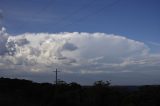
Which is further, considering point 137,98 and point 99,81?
point 99,81

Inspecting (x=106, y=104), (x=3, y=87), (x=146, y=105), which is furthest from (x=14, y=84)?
(x=146, y=105)

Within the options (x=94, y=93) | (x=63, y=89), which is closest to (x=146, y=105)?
(x=94, y=93)

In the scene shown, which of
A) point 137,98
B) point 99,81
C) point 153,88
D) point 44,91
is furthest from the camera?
point 44,91

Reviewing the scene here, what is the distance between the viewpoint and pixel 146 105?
3042 cm

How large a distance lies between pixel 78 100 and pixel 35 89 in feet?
75.5

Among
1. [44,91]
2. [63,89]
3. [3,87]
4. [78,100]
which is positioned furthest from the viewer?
[3,87]

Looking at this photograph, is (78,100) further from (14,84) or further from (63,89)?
(14,84)

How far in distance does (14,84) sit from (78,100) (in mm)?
37483

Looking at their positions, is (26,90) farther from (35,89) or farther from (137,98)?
(137,98)

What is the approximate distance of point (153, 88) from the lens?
119 ft

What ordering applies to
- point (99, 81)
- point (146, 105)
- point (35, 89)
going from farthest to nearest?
1. point (35, 89)
2. point (99, 81)
3. point (146, 105)

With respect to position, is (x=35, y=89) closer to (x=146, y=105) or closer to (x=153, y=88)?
(x=153, y=88)

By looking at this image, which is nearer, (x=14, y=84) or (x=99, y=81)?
(x=99, y=81)

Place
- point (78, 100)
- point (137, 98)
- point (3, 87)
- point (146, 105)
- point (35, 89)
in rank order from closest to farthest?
point (146, 105)
point (137, 98)
point (78, 100)
point (35, 89)
point (3, 87)
